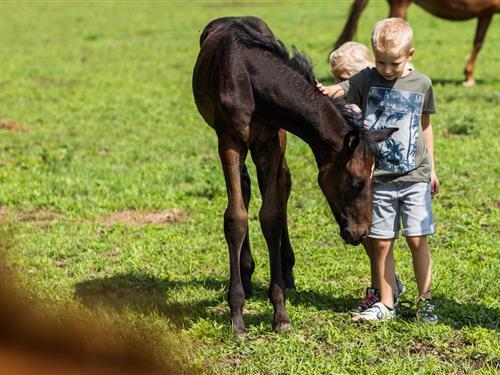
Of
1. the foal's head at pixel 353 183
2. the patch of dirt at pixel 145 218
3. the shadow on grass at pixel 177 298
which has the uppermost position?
the foal's head at pixel 353 183

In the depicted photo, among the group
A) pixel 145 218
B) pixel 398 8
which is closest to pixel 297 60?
pixel 145 218

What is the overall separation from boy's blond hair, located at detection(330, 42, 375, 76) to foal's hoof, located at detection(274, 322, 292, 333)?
62.5 inches

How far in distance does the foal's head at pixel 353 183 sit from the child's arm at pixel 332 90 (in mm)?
300

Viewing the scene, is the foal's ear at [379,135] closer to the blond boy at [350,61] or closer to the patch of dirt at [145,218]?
the blond boy at [350,61]

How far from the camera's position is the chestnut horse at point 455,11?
44.1ft

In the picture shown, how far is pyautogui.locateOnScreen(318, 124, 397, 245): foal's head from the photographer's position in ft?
14.5

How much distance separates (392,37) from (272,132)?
0.86 metres

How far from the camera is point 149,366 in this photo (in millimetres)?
4273

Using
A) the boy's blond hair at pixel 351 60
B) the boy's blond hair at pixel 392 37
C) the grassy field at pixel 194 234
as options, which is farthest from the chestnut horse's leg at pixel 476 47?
the boy's blond hair at pixel 392 37

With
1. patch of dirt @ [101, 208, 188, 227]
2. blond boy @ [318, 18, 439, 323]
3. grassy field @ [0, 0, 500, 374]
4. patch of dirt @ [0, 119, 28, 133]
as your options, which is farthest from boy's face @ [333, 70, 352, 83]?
patch of dirt @ [0, 119, 28, 133]

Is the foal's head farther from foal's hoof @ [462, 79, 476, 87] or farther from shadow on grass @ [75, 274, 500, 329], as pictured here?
→ foal's hoof @ [462, 79, 476, 87]

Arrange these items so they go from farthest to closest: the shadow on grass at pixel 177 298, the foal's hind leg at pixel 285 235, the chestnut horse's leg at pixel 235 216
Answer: the foal's hind leg at pixel 285 235, the shadow on grass at pixel 177 298, the chestnut horse's leg at pixel 235 216

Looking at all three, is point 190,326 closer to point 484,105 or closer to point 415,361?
point 415,361

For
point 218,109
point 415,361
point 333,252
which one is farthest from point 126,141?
point 415,361
